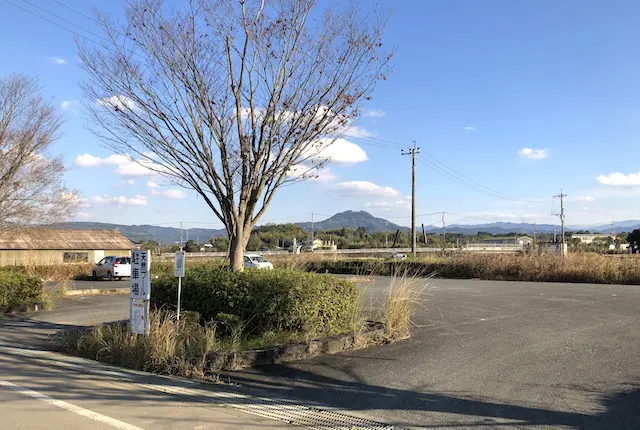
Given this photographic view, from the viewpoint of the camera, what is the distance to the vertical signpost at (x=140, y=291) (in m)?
7.72

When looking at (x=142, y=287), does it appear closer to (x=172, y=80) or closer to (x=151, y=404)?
(x=151, y=404)

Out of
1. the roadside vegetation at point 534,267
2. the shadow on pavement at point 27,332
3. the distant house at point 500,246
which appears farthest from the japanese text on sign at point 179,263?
the distant house at point 500,246

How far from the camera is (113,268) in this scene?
93.1ft

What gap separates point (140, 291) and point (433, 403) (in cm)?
466

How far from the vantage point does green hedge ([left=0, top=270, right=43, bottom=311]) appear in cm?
1377

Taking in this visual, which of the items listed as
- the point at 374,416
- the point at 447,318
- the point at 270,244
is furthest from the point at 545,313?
the point at 270,244

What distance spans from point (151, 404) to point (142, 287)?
2.65 meters

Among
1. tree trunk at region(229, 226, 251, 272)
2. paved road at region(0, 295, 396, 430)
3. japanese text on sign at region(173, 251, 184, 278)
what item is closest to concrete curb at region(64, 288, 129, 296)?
tree trunk at region(229, 226, 251, 272)

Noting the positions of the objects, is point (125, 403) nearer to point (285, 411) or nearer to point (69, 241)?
point (285, 411)

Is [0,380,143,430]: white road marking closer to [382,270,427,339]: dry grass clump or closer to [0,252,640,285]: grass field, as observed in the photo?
[382,270,427,339]: dry grass clump

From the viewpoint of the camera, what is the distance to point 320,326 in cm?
855

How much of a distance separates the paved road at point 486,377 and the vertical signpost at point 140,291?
5.85ft

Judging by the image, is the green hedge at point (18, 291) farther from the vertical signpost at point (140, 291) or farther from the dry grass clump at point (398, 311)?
the dry grass clump at point (398, 311)

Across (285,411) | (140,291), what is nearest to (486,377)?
(285,411)
